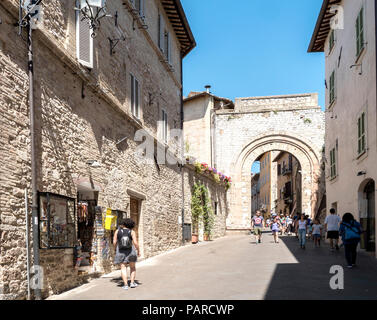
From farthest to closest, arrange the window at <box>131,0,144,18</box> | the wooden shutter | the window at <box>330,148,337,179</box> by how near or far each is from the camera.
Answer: the window at <box>330,148,337,179</box> → the window at <box>131,0,144,18</box> → the wooden shutter

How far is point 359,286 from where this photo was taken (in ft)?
27.2

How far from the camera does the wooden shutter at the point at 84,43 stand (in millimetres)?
9836

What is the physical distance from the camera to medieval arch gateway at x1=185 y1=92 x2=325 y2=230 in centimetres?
2902

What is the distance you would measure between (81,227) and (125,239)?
6.05 ft

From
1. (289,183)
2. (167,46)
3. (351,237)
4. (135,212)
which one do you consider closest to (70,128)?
(135,212)

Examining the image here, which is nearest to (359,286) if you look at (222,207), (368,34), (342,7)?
(368,34)

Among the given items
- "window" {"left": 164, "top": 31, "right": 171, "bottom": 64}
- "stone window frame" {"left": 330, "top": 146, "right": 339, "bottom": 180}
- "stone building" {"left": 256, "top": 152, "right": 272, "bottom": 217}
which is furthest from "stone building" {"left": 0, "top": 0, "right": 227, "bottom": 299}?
"stone building" {"left": 256, "top": 152, "right": 272, "bottom": 217}

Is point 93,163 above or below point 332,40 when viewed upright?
below

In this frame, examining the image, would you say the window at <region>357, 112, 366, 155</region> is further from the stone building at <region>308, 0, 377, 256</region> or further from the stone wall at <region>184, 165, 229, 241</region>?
the stone wall at <region>184, 165, 229, 241</region>

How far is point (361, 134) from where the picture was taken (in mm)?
14188

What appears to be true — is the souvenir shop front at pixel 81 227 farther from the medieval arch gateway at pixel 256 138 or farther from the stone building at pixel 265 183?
the stone building at pixel 265 183

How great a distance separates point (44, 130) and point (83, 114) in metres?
1.84

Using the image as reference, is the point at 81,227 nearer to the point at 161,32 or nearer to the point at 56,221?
the point at 56,221

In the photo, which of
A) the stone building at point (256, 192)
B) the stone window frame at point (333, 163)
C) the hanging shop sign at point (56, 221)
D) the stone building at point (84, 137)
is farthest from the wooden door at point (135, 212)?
the stone building at point (256, 192)
